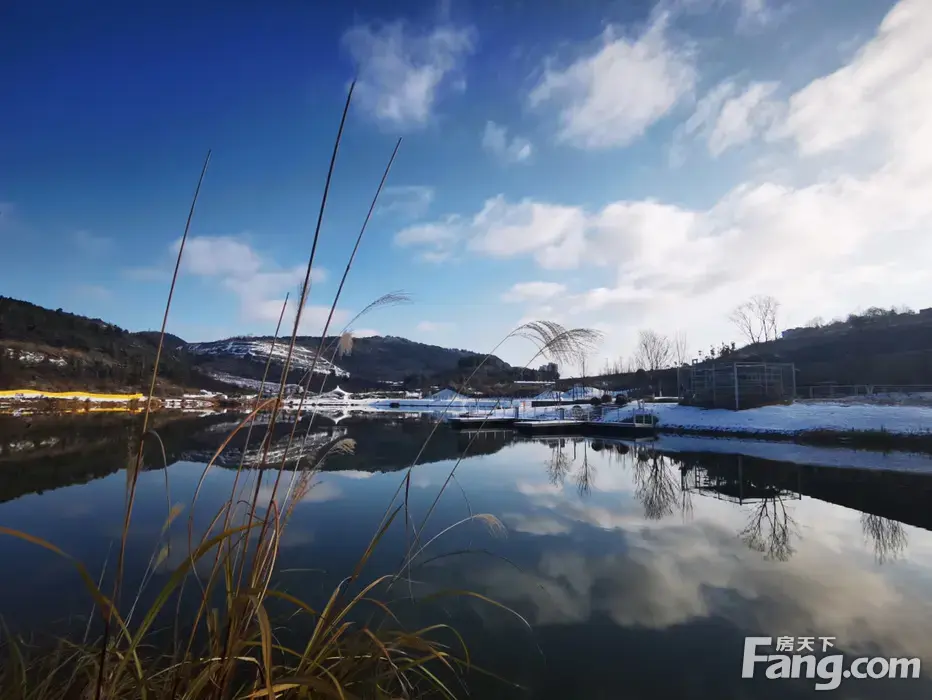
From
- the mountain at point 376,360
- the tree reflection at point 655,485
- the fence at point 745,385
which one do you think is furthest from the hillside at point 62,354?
the fence at point 745,385

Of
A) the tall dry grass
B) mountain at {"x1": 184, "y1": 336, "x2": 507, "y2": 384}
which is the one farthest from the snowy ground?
mountain at {"x1": 184, "y1": 336, "x2": 507, "y2": 384}

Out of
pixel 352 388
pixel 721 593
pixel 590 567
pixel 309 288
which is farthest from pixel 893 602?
pixel 352 388

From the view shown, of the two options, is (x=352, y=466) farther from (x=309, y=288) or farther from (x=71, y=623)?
(x=309, y=288)

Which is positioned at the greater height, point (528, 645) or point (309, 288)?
point (309, 288)

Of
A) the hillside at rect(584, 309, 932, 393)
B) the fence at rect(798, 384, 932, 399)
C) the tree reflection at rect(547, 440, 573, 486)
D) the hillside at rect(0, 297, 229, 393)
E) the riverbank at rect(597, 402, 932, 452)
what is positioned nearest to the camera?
the tree reflection at rect(547, 440, 573, 486)

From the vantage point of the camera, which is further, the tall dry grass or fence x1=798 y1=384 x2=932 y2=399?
fence x1=798 y1=384 x2=932 y2=399

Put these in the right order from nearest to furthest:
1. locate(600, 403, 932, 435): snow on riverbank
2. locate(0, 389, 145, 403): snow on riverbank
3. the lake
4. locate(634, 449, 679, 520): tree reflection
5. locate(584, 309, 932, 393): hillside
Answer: the lake, locate(634, 449, 679, 520): tree reflection, locate(600, 403, 932, 435): snow on riverbank, locate(0, 389, 145, 403): snow on riverbank, locate(584, 309, 932, 393): hillside

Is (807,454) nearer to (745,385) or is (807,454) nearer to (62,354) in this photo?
(745,385)

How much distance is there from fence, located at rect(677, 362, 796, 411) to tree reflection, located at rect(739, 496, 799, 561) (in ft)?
72.6

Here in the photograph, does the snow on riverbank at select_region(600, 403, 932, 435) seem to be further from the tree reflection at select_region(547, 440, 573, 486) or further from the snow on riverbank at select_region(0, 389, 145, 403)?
the snow on riverbank at select_region(0, 389, 145, 403)

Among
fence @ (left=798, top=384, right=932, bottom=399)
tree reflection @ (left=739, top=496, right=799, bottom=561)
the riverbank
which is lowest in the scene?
tree reflection @ (left=739, top=496, right=799, bottom=561)

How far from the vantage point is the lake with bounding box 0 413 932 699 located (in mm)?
3865

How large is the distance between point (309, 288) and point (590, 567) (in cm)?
553

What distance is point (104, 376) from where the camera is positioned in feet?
170
